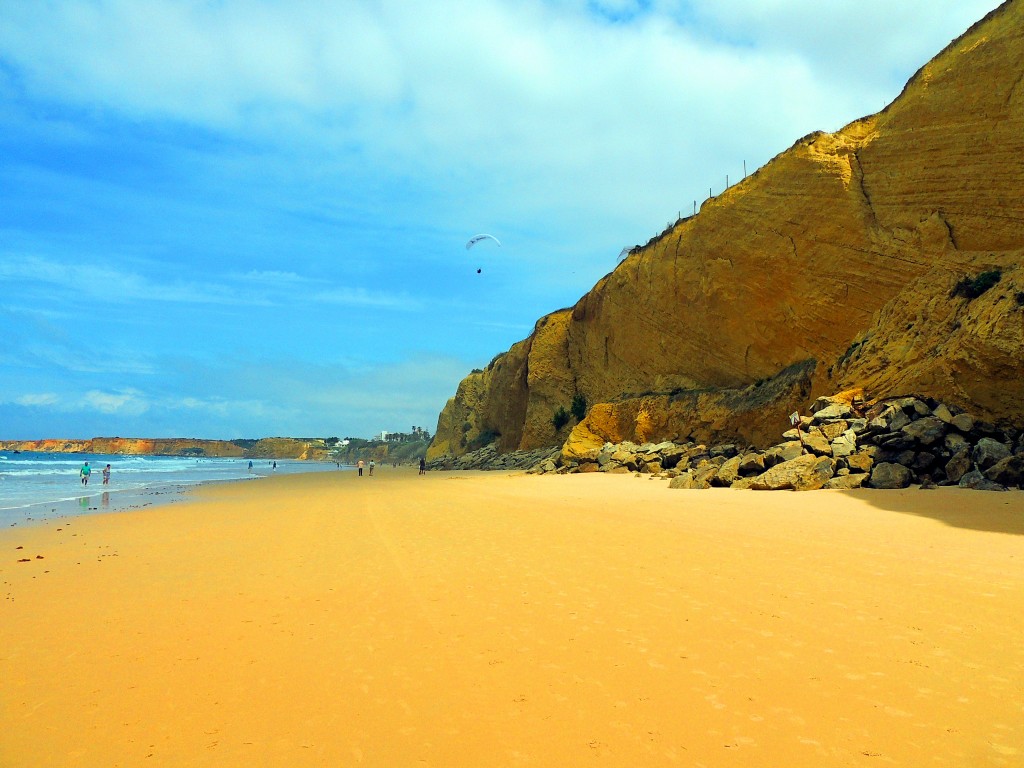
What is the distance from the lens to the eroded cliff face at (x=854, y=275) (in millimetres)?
18156

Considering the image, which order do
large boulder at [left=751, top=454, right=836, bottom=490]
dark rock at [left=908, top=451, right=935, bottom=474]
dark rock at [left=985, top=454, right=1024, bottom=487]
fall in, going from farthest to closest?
1. large boulder at [left=751, top=454, right=836, bottom=490]
2. dark rock at [left=908, top=451, right=935, bottom=474]
3. dark rock at [left=985, top=454, right=1024, bottom=487]

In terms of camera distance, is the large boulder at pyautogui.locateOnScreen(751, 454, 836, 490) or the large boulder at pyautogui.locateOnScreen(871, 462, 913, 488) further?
the large boulder at pyautogui.locateOnScreen(751, 454, 836, 490)

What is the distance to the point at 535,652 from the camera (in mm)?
4590

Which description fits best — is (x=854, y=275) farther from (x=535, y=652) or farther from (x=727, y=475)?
(x=535, y=652)

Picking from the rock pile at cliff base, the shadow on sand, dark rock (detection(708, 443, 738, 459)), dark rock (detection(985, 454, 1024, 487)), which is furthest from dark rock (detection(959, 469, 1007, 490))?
dark rock (detection(708, 443, 738, 459))

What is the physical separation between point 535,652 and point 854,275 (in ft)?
75.6

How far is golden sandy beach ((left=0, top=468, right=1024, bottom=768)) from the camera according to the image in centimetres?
326

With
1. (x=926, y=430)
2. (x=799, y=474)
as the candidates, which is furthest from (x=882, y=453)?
(x=799, y=474)

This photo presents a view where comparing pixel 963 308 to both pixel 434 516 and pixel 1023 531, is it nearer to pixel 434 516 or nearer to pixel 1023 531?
pixel 1023 531

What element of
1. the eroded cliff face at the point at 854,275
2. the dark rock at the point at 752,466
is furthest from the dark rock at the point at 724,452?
the dark rock at the point at 752,466

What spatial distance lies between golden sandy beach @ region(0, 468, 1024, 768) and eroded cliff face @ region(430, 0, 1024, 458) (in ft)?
33.8

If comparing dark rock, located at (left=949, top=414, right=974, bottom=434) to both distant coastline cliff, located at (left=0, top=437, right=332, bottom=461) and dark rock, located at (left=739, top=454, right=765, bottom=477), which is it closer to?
dark rock, located at (left=739, top=454, right=765, bottom=477)

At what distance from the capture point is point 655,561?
7.58 metres

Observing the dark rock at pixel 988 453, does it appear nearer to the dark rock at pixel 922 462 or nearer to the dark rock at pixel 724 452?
the dark rock at pixel 922 462
